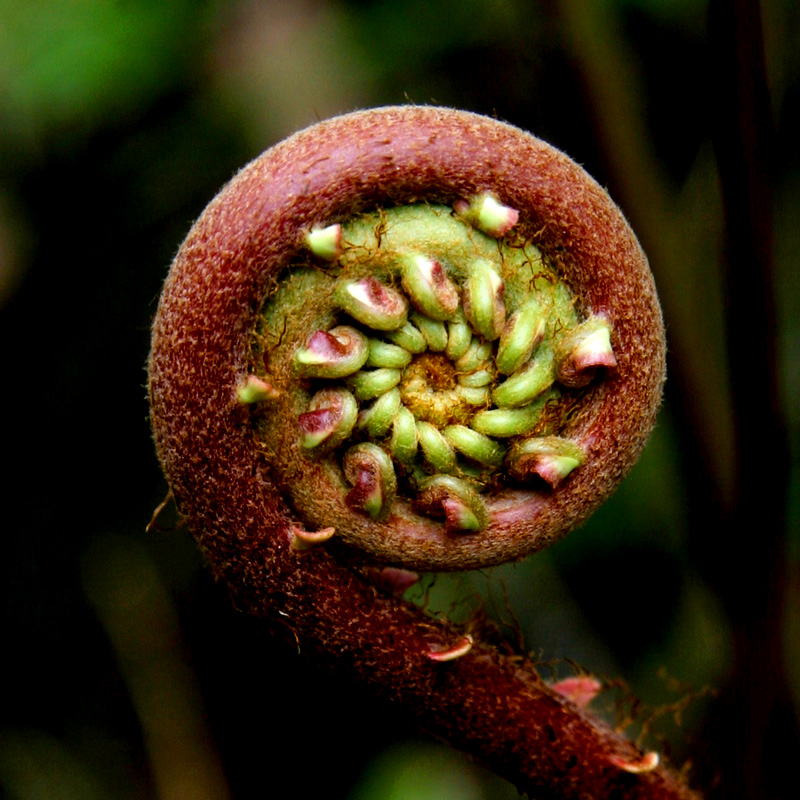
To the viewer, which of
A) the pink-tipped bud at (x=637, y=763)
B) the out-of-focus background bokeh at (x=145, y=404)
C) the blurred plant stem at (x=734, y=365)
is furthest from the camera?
the out-of-focus background bokeh at (x=145, y=404)

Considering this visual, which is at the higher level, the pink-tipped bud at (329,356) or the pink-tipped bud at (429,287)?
the pink-tipped bud at (429,287)

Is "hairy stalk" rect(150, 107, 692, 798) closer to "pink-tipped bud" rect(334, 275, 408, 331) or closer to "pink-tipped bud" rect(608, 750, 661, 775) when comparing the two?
"pink-tipped bud" rect(334, 275, 408, 331)

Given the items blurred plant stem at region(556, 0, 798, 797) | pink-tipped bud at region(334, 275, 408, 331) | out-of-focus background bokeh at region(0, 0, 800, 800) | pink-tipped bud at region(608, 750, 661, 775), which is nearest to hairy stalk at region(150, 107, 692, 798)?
pink-tipped bud at region(334, 275, 408, 331)

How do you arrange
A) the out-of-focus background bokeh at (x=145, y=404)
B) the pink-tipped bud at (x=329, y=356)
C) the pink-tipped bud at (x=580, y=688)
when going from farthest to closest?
1. the out-of-focus background bokeh at (x=145, y=404)
2. the pink-tipped bud at (x=580, y=688)
3. the pink-tipped bud at (x=329, y=356)

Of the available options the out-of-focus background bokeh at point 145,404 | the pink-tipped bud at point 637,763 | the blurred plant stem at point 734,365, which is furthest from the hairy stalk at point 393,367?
the out-of-focus background bokeh at point 145,404

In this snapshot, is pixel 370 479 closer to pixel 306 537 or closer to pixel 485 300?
pixel 306 537

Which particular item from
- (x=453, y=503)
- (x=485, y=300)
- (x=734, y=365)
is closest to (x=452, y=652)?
(x=453, y=503)

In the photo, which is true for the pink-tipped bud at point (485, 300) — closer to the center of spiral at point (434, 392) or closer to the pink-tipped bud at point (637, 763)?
the center of spiral at point (434, 392)
